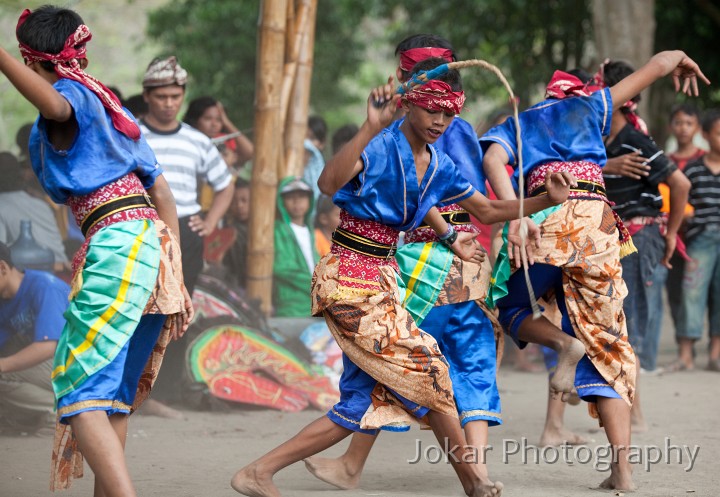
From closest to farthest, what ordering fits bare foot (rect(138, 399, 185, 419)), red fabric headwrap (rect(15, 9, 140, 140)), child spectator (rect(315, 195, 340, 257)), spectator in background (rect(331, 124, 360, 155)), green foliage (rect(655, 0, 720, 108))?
1. red fabric headwrap (rect(15, 9, 140, 140))
2. bare foot (rect(138, 399, 185, 419))
3. child spectator (rect(315, 195, 340, 257))
4. spectator in background (rect(331, 124, 360, 155))
5. green foliage (rect(655, 0, 720, 108))

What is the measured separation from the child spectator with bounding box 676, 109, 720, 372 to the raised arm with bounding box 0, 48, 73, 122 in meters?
5.92

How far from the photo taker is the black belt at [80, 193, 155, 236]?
3682 mm

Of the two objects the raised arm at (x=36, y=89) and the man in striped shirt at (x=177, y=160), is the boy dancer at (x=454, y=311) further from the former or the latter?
the man in striped shirt at (x=177, y=160)

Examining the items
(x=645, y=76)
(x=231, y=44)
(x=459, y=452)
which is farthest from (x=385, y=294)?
(x=231, y=44)

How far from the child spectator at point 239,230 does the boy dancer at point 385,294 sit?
3.07m

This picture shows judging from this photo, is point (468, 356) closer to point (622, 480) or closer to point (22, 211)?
point (622, 480)

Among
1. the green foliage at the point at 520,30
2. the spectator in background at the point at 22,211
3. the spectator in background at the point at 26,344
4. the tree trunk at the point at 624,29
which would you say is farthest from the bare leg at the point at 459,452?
the green foliage at the point at 520,30

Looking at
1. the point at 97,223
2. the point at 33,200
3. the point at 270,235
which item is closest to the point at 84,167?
the point at 97,223

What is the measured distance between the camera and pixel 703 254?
329 inches

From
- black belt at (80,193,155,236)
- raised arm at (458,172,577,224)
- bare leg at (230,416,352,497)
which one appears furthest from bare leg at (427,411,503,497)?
black belt at (80,193,155,236)

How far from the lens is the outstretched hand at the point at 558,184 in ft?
13.5

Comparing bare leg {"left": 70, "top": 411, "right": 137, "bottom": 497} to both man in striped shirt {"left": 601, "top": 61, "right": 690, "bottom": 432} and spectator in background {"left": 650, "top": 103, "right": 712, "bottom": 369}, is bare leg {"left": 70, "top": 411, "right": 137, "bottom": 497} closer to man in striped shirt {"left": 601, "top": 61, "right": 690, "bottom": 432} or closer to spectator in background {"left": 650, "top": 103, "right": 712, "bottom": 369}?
man in striped shirt {"left": 601, "top": 61, "right": 690, "bottom": 432}

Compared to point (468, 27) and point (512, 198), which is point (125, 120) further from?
point (468, 27)

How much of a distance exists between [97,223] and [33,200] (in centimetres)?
275
